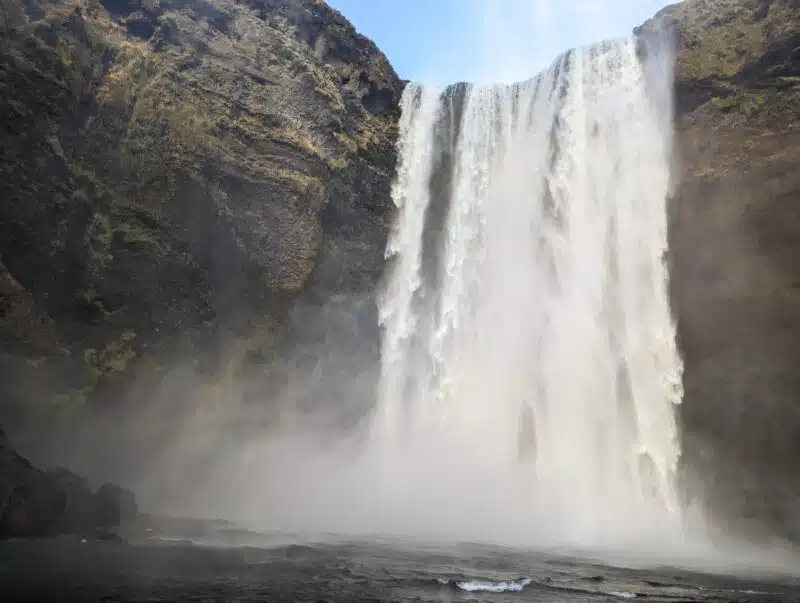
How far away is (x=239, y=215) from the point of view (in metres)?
27.8

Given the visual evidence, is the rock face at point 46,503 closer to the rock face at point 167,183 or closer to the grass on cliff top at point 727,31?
the rock face at point 167,183

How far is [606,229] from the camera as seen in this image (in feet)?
98.9

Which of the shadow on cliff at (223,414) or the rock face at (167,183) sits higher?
the rock face at (167,183)

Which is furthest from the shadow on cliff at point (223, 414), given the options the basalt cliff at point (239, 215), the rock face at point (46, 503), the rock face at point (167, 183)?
the rock face at point (46, 503)

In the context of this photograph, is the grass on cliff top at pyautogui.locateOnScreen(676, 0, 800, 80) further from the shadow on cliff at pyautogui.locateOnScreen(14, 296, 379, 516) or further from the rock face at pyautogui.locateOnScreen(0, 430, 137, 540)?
the rock face at pyautogui.locateOnScreen(0, 430, 137, 540)

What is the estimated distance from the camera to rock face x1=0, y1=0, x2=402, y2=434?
22.5 meters

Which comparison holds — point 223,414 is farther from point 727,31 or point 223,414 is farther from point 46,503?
point 727,31

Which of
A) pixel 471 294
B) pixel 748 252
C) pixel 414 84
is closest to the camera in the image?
pixel 748 252

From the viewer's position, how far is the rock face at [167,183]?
22.5 m

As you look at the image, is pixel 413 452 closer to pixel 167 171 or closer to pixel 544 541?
pixel 544 541

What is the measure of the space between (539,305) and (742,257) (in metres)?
8.76

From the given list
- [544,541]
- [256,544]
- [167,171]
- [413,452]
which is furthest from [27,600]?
[413,452]

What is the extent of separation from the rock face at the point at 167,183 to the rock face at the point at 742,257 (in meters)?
14.7

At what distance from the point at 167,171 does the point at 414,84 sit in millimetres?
16056
